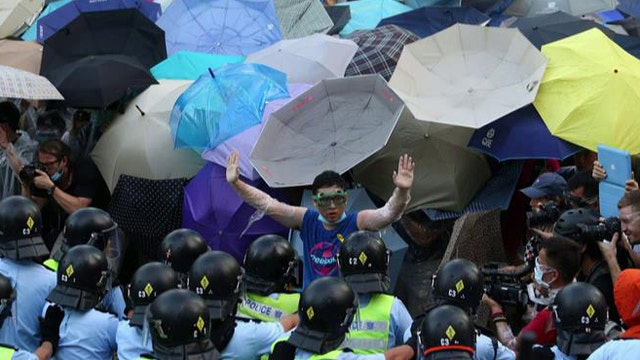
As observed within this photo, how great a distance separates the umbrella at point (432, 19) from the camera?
44.4ft

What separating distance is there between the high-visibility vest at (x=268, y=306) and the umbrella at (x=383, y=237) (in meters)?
1.84

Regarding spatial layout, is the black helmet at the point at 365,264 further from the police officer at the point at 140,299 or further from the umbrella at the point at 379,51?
the umbrella at the point at 379,51

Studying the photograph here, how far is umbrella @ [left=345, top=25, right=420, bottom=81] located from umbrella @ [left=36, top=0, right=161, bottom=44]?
2.27 metres

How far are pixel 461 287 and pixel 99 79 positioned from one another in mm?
5176

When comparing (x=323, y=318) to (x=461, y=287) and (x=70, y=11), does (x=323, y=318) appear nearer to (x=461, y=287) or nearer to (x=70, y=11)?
(x=461, y=287)

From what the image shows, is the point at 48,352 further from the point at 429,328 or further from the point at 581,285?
the point at 581,285

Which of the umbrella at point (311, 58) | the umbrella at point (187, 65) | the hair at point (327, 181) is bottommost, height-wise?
the umbrella at point (187, 65)

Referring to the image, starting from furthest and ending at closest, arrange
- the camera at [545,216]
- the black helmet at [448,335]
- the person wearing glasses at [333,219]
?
the camera at [545,216] < the person wearing glasses at [333,219] < the black helmet at [448,335]

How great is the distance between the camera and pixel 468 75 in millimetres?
11188

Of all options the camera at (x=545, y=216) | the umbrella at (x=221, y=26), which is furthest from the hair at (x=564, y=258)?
the umbrella at (x=221, y=26)

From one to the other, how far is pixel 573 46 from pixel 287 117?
2.40 meters

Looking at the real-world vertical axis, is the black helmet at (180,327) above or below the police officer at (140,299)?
above

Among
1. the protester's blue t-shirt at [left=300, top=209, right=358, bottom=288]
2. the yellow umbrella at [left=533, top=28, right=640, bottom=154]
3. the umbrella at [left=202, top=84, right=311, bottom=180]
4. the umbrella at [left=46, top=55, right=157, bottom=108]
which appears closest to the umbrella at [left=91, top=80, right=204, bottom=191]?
the umbrella at [left=46, top=55, right=157, bottom=108]

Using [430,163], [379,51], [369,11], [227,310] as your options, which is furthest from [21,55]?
[227,310]
